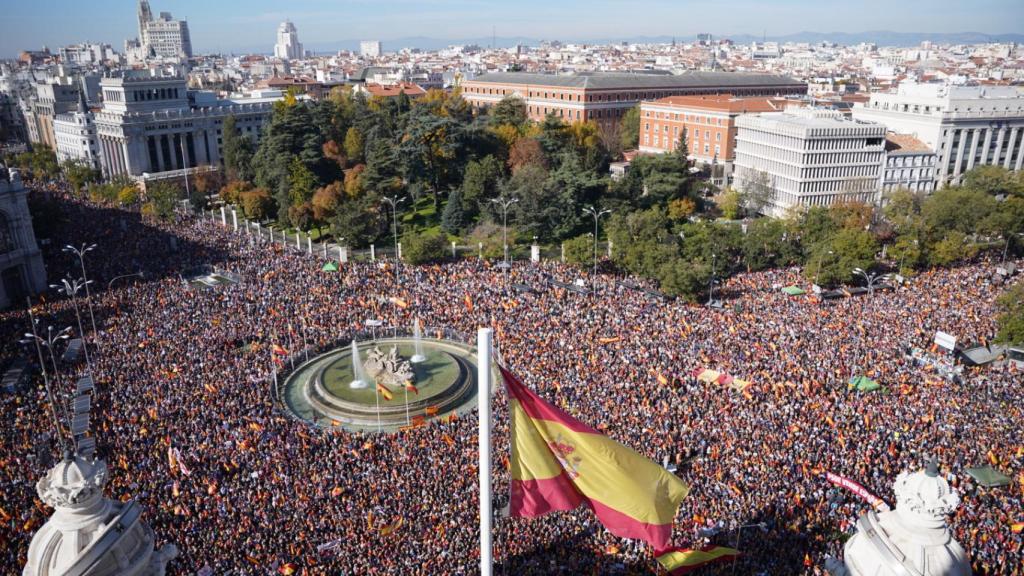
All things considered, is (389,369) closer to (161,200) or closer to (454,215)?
(454,215)

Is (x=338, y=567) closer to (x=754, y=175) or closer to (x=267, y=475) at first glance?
(x=267, y=475)

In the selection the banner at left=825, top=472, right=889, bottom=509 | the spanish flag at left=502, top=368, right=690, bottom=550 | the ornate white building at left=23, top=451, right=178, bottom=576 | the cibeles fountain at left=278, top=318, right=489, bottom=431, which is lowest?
the cibeles fountain at left=278, top=318, right=489, bottom=431

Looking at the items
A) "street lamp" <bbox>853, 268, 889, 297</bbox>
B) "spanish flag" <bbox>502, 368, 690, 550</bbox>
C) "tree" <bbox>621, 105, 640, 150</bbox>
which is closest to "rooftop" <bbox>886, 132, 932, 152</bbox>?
"street lamp" <bbox>853, 268, 889, 297</bbox>

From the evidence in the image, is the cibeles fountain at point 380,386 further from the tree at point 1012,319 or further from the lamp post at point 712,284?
the tree at point 1012,319

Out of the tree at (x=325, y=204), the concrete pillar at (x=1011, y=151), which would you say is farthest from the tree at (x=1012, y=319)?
the concrete pillar at (x=1011, y=151)

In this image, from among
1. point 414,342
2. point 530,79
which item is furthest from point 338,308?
point 530,79

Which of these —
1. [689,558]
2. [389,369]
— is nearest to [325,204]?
[389,369]

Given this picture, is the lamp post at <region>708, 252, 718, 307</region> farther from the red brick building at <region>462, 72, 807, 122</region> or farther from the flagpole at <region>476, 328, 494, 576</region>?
the red brick building at <region>462, 72, 807, 122</region>
